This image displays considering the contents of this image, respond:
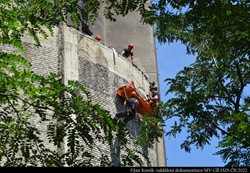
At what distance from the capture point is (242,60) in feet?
41.8

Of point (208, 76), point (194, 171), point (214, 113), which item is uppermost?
point (208, 76)

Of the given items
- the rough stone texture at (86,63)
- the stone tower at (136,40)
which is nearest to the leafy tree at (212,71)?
the rough stone texture at (86,63)

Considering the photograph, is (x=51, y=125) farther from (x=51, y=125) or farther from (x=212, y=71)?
(x=212, y=71)

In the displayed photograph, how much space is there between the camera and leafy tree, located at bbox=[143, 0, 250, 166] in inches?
358

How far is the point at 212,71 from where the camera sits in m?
15.1

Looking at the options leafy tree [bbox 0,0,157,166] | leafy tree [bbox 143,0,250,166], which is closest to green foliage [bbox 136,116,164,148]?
leafy tree [bbox 143,0,250,166]

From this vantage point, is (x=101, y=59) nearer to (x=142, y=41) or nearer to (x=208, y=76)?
(x=208, y=76)

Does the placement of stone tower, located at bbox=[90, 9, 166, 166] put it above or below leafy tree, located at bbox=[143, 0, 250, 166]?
above

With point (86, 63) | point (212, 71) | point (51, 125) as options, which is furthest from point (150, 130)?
point (51, 125)

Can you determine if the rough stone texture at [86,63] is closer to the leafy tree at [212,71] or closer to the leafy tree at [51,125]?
the leafy tree at [212,71]

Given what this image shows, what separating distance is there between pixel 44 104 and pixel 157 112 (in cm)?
840

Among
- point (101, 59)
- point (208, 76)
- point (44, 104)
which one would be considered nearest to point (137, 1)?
point (44, 104)

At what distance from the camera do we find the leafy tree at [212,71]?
909 cm

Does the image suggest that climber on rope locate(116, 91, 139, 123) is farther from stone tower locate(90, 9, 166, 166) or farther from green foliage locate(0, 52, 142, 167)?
green foliage locate(0, 52, 142, 167)
